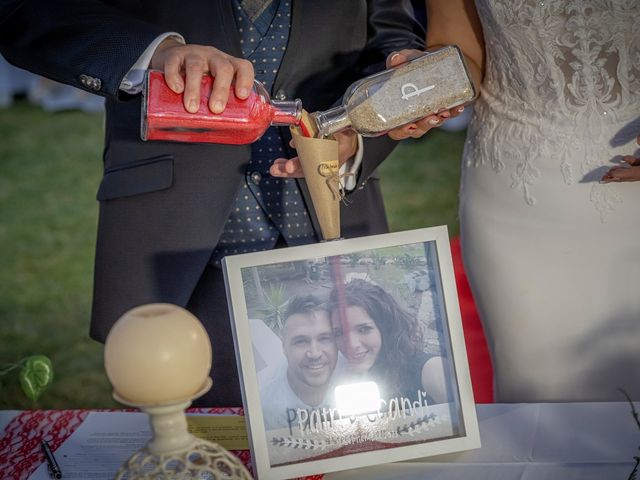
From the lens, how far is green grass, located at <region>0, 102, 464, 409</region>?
3.37 m

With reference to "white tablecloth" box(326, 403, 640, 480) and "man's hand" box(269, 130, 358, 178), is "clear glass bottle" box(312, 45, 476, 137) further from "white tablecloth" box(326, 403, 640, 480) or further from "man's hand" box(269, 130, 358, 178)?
"white tablecloth" box(326, 403, 640, 480)

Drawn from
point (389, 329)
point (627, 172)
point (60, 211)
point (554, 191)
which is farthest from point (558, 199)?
point (60, 211)

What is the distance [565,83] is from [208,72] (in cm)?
71

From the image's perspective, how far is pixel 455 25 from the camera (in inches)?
64.4

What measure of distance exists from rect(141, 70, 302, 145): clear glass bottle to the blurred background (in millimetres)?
1449

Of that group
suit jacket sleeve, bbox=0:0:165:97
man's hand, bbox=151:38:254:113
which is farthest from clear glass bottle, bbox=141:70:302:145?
suit jacket sleeve, bbox=0:0:165:97

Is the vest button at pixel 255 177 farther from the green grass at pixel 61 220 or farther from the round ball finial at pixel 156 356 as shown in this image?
the green grass at pixel 61 220

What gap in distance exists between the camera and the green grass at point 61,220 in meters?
3.37

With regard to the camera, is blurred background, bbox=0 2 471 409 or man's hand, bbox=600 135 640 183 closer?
man's hand, bbox=600 135 640 183

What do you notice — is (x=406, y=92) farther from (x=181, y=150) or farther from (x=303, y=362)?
(x=181, y=150)

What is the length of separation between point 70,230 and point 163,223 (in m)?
3.39

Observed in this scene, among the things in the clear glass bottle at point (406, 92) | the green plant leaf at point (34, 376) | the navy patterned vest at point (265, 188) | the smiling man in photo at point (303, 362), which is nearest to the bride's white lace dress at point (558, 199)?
the navy patterned vest at point (265, 188)

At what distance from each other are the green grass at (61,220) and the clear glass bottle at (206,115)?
2055 mm

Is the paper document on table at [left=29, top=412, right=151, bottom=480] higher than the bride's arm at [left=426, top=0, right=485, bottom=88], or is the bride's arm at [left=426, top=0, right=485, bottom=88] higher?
the bride's arm at [left=426, top=0, right=485, bottom=88]
